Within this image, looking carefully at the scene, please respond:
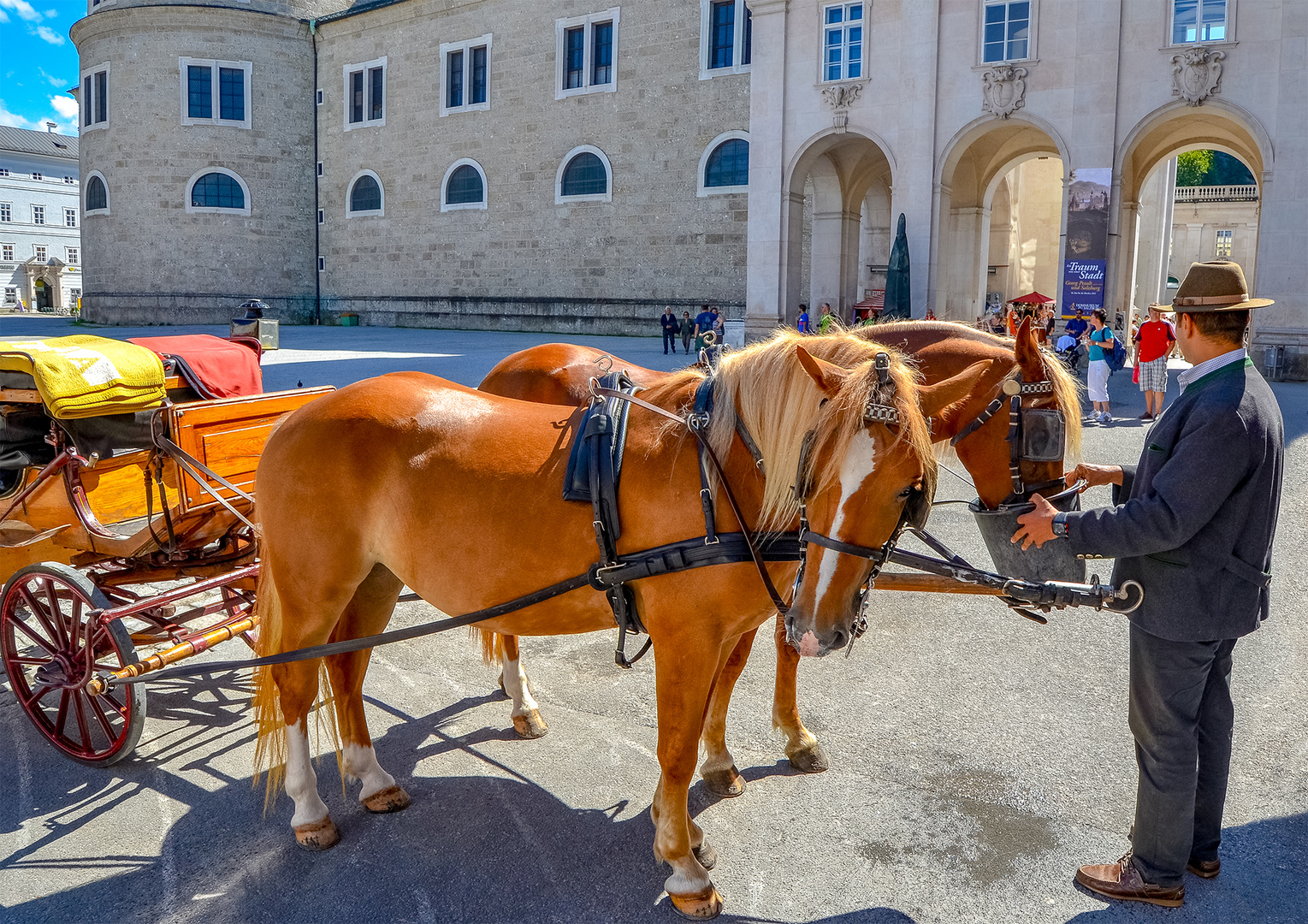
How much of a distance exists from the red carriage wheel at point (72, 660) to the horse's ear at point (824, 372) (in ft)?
10.2

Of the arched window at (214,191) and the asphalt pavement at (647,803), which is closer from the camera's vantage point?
the asphalt pavement at (647,803)

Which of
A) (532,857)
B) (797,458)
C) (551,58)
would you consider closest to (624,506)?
(797,458)

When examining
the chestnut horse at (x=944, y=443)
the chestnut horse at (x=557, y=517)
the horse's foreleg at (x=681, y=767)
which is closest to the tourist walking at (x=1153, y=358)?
the chestnut horse at (x=944, y=443)

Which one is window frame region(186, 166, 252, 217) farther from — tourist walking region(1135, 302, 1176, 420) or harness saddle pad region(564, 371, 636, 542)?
harness saddle pad region(564, 371, 636, 542)

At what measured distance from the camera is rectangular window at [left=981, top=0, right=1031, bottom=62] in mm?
19844

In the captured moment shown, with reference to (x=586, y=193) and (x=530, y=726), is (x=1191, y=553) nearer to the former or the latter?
(x=530, y=726)

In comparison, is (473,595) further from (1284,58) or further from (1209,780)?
(1284,58)

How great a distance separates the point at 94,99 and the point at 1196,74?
130ft

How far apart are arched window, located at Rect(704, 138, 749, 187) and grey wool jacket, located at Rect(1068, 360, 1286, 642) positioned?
26925 millimetres

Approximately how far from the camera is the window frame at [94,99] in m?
38.0

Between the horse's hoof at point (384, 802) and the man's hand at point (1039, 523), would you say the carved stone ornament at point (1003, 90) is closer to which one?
the man's hand at point (1039, 523)

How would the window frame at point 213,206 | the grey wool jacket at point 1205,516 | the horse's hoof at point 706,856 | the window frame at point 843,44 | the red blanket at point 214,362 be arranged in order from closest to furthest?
1. the grey wool jacket at point 1205,516
2. the horse's hoof at point 706,856
3. the red blanket at point 214,362
4. the window frame at point 843,44
5. the window frame at point 213,206

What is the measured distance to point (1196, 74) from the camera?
18391 millimetres

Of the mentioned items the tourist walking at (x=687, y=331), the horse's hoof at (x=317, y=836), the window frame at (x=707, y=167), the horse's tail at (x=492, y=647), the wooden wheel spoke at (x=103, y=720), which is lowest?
the horse's hoof at (x=317, y=836)
